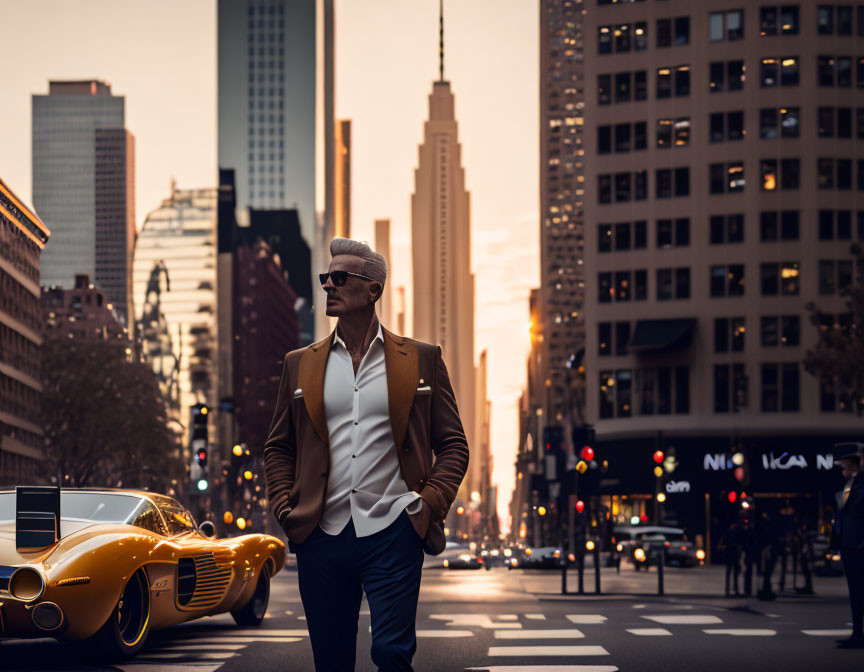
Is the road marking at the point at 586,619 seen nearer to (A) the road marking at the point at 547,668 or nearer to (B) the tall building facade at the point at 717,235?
(A) the road marking at the point at 547,668

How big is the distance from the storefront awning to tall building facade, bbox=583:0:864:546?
4.0 inches

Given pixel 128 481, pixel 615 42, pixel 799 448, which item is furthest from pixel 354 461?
pixel 128 481

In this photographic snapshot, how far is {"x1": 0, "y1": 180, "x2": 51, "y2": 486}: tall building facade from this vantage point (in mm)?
95938

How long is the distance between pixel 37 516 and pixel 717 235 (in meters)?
62.0

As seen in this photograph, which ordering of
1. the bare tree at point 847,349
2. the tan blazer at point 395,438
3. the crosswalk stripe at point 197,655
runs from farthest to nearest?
the bare tree at point 847,349, the crosswalk stripe at point 197,655, the tan blazer at point 395,438

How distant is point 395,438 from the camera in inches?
221

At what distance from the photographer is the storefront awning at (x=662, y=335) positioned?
6881cm

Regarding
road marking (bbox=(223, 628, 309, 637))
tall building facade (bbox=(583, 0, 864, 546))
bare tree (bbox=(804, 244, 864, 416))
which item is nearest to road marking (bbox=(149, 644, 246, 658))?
road marking (bbox=(223, 628, 309, 637))

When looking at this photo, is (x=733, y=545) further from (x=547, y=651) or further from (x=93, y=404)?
(x=93, y=404)

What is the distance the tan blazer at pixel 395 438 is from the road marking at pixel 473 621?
35.5 feet

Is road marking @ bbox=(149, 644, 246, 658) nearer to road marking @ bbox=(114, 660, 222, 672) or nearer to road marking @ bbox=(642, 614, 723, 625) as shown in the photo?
road marking @ bbox=(114, 660, 222, 672)

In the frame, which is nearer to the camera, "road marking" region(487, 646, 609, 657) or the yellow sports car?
the yellow sports car

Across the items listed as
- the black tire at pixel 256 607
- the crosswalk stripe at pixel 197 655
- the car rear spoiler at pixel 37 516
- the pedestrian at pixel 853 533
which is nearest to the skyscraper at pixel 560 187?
the black tire at pixel 256 607

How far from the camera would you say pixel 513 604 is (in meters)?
22.6
